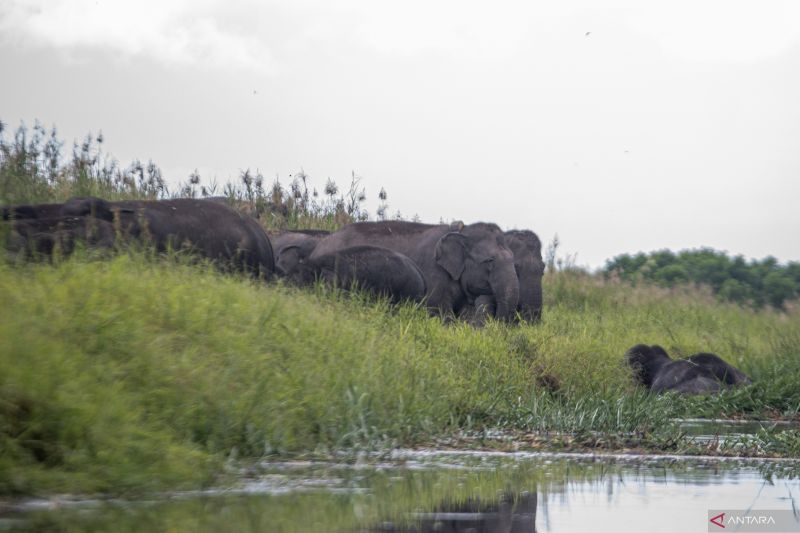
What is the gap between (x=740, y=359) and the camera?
672 inches

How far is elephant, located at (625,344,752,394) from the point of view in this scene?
14.4 meters

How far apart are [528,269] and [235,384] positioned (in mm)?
15451

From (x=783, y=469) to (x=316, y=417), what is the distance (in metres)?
3.05

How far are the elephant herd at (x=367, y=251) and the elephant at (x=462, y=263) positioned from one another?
2 cm

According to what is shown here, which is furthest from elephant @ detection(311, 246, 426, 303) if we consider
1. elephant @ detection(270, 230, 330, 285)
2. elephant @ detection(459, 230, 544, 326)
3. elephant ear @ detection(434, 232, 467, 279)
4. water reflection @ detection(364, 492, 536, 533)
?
water reflection @ detection(364, 492, 536, 533)

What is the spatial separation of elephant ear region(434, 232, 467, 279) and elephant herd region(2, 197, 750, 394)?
2 cm

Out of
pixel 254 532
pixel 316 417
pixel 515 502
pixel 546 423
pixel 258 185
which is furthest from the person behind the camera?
pixel 258 185

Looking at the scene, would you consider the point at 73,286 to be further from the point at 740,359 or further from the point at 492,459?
the point at 740,359

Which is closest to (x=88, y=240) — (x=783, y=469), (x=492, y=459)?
(x=492, y=459)

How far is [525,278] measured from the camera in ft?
75.8

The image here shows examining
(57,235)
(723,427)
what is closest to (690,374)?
(723,427)

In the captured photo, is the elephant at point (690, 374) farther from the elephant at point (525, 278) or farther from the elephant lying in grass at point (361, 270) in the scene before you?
the elephant at point (525, 278)

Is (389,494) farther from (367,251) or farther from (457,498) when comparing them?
(367,251)

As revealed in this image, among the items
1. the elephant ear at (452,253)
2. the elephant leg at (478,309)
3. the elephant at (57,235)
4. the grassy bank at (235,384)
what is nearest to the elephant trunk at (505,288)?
the elephant leg at (478,309)
